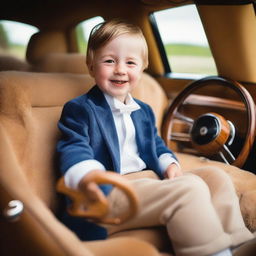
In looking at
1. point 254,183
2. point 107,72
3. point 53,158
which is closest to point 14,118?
point 53,158

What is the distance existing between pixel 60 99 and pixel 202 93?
72 cm

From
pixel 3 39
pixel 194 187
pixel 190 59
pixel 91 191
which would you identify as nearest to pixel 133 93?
pixel 190 59

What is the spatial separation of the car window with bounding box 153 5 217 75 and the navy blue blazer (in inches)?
16.6

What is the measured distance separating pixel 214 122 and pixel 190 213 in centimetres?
56

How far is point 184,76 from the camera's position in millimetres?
1601

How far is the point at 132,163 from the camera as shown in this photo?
99 cm

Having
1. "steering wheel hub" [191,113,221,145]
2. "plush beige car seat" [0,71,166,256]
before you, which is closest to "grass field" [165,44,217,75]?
"steering wheel hub" [191,113,221,145]

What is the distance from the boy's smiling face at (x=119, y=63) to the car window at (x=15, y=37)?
0.38 m

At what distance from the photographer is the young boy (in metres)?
0.77

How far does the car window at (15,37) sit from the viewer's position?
1.14 metres

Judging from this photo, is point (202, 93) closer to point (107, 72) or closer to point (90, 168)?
point (107, 72)

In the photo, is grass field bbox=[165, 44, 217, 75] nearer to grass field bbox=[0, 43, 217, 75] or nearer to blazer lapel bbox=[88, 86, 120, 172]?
grass field bbox=[0, 43, 217, 75]

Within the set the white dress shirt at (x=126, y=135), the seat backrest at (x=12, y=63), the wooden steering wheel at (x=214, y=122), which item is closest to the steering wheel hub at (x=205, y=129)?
the wooden steering wheel at (x=214, y=122)

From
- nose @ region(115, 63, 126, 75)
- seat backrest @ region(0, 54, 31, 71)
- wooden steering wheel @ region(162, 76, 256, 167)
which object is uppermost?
seat backrest @ region(0, 54, 31, 71)
